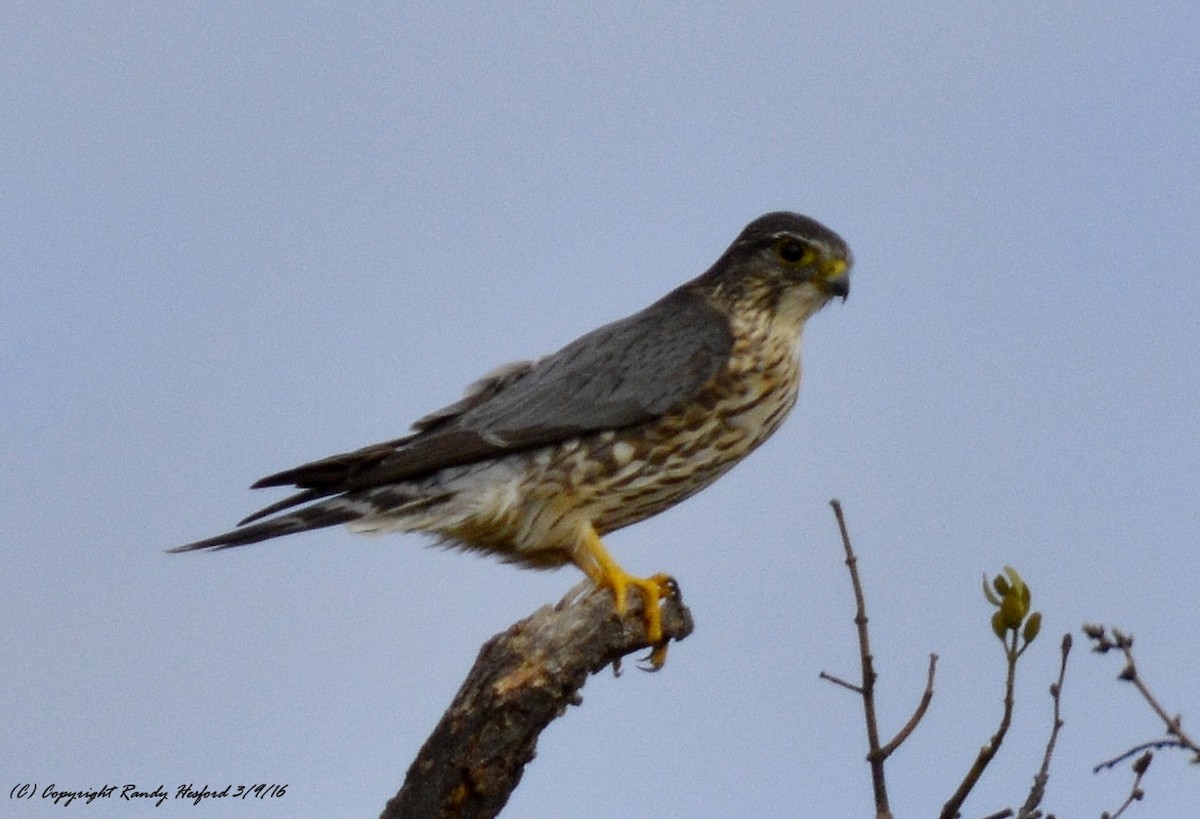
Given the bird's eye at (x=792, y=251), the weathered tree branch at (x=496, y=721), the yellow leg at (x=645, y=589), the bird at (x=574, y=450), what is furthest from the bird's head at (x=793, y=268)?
the weathered tree branch at (x=496, y=721)

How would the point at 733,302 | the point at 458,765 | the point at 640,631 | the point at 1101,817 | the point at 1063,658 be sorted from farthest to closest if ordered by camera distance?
1. the point at 733,302
2. the point at 640,631
3. the point at 458,765
4. the point at 1063,658
5. the point at 1101,817

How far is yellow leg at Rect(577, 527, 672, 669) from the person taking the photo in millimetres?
5062

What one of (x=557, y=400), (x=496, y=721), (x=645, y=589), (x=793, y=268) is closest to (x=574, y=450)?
(x=557, y=400)

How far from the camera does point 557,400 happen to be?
19.0 ft

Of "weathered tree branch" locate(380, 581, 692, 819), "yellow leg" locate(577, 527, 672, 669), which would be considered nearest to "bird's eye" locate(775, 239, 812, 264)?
"yellow leg" locate(577, 527, 672, 669)

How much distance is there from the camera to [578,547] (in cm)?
567

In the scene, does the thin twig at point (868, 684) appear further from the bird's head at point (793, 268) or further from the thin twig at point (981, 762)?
the bird's head at point (793, 268)

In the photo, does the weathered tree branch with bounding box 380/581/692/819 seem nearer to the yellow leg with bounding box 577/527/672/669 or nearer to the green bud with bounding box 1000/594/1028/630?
the yellow leg with bounding box 577/527/672/669

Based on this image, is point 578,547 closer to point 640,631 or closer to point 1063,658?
point 640,631

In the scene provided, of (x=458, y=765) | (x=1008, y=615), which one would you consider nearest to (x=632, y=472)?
(x=458, y=765)

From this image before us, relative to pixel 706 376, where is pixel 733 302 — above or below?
above

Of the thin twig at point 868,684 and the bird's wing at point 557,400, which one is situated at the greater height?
the bird's wing at point 557,400

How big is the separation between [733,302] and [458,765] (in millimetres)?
2697

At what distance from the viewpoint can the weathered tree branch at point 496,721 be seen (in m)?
4.24
